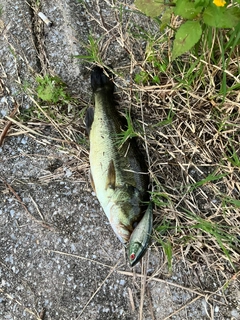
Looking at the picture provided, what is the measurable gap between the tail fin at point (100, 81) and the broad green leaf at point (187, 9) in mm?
921

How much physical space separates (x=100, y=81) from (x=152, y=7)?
755 millimetres

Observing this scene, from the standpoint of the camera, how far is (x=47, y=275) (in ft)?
8.73

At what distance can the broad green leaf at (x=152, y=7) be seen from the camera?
2141mm

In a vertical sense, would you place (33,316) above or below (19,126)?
below

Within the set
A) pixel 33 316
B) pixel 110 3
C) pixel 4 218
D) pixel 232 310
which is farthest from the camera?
pixel 110 3

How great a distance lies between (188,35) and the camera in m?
1.97

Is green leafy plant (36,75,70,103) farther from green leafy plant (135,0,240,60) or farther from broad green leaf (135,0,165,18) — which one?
green leafy plant (135,0,240,60)

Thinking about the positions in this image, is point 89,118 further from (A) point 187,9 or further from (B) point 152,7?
(A) point 187,9

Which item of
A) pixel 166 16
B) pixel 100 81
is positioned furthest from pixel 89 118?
pixel 166 16

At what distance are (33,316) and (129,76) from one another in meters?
2.05

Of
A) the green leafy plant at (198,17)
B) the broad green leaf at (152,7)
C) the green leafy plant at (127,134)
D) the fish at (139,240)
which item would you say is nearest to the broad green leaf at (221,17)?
the green leafy plant at (198,17)

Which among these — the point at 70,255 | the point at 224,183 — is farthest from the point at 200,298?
the point at 70,255

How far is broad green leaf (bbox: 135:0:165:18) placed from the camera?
2141mm

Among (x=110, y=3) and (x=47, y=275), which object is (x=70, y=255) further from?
(x=110, y=3)
